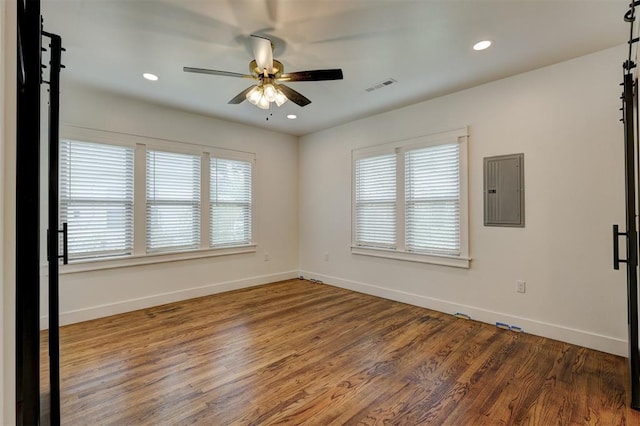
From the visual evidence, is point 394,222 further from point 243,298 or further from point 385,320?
point 243,298

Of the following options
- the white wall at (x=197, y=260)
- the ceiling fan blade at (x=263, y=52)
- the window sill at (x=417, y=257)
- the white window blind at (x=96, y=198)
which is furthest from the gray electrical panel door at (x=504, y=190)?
the white window blind at (x=96, y=198)

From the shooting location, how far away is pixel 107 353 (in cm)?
281

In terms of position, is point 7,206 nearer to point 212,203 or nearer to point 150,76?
point 150,76

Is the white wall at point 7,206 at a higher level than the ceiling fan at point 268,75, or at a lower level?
lower

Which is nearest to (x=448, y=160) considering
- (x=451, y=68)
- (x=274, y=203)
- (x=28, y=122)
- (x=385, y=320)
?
(x=451, y=68)

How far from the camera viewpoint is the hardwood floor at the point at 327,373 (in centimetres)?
198

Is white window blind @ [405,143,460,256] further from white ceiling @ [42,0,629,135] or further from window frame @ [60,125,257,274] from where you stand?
window frame @ [60,125,257,274]

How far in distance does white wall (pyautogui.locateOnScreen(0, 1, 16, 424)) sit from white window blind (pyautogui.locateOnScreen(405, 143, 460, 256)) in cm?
396

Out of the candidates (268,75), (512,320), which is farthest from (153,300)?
(512,320)

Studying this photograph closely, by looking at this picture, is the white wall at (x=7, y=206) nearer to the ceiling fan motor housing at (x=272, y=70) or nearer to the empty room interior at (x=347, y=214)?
the empty room interior at (x=347, y=214)

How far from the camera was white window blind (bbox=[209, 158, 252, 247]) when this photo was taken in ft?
15.9

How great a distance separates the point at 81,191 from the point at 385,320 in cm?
398

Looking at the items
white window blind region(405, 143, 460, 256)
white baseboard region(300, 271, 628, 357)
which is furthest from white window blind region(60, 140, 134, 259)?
white window blind region(405, 143, 460, 256)

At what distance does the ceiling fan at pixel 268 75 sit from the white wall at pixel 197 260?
196cm
